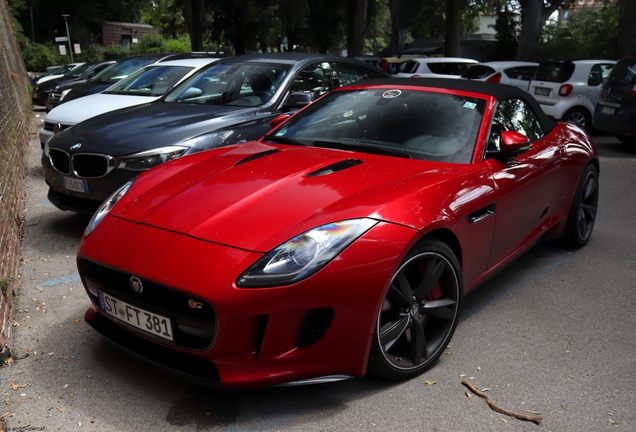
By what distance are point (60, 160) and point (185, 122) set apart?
1135mm

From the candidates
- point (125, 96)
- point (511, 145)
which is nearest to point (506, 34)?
point (125, 96)

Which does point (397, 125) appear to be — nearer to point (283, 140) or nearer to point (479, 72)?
point (283, 140)

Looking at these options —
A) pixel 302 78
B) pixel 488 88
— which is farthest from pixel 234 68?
pixel 488 88

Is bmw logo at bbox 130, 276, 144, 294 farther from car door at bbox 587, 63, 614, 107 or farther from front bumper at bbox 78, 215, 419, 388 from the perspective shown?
car door at bbox 587, 63, 614, 107

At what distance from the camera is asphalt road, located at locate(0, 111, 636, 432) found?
9.52ft

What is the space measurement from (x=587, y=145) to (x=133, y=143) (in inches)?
150

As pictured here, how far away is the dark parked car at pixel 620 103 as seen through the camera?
35.7 ft

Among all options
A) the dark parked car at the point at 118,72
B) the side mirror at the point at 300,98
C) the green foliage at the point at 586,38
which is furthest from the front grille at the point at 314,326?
the green foliage at the point at 586,38

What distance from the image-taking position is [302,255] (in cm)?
277

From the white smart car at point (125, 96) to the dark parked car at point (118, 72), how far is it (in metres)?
1.62

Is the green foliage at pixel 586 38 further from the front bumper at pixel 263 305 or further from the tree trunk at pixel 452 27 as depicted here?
the front bumper at pixel 263 305

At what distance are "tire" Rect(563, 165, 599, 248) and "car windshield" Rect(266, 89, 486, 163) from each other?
1549 millimetres

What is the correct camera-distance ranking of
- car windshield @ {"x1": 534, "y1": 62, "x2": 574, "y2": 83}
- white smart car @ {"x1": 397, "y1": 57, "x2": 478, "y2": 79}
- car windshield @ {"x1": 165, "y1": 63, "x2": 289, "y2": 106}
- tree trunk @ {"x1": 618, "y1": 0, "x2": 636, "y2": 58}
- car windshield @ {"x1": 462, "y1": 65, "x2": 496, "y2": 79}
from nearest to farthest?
car windshield @ {"x1": 165, "y1": 63, "x2": 289, "y2": 106} → car windshield @ {"x1": 534, "y1": 62, "x2": 574, "y2": 83} → car windshield @ {"x1": 462, "y1": 65, "x2": 496, "y2": 79} → white smart car @ {"x1": 397, "y1": 57, "x2": 478, "y2": 79} → tree trunk @ {"x1": 618, "y1": 0, "x2": 636, "y2": 58}

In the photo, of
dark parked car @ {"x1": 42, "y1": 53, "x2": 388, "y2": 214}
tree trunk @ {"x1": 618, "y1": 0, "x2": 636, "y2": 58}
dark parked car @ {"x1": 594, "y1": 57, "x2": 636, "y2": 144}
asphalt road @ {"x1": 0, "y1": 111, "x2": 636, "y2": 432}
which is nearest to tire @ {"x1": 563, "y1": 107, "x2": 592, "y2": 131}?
dark parked car @ {"x1": 594, "y1": 57, "x2": 636, "y2": 144}
